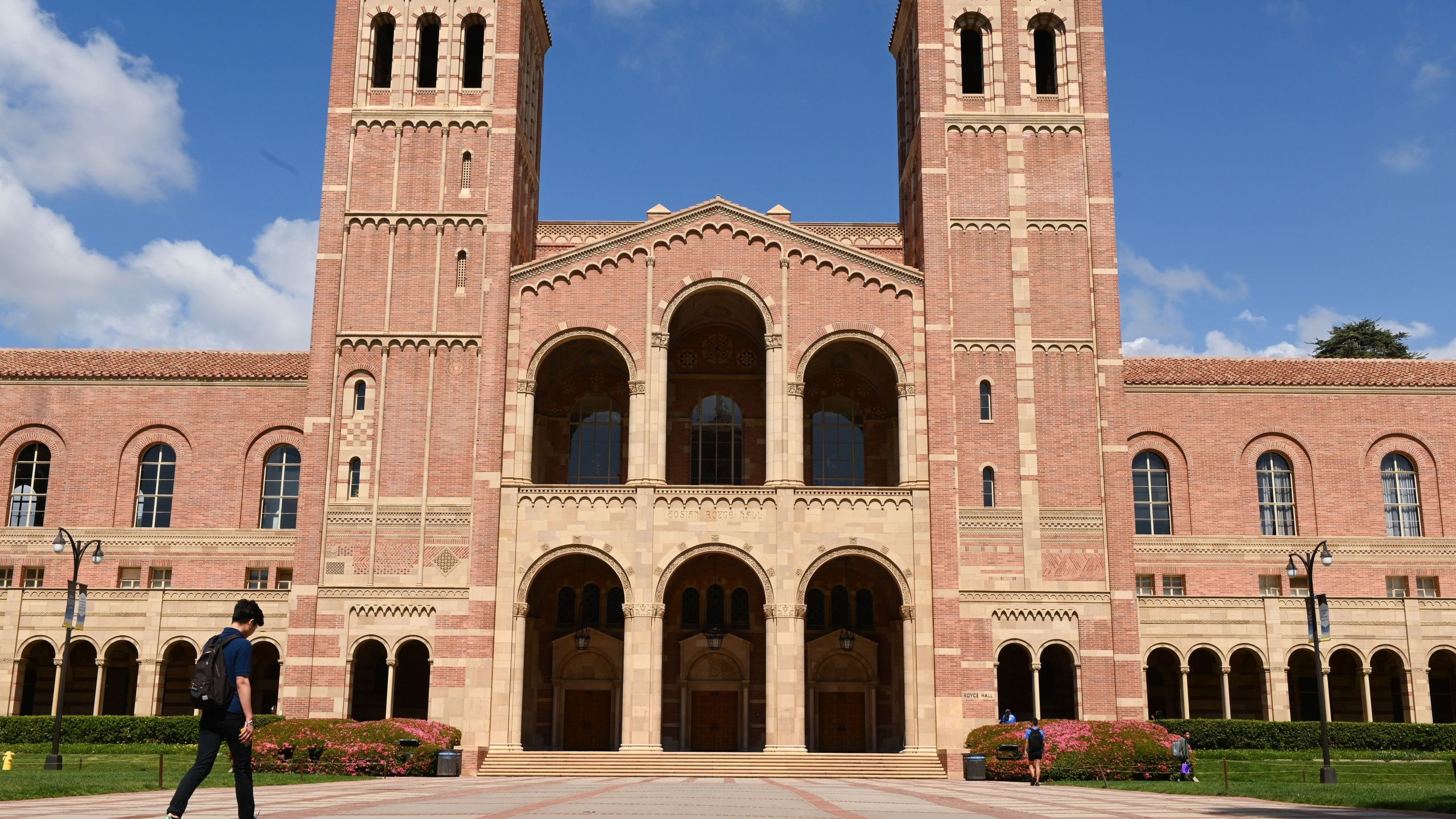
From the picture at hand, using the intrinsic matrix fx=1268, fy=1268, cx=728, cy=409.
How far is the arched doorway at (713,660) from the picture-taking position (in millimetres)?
42531

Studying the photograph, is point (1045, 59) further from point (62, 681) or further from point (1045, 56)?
point (62, 681)

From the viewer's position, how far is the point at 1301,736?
39000 mm

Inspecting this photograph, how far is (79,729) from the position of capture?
38.4m

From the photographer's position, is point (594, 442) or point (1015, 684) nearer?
point (1015, 684)

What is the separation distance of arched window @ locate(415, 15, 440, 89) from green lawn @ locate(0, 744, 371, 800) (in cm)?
2295

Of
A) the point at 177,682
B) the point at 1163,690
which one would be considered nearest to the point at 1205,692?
the point at 1163,690

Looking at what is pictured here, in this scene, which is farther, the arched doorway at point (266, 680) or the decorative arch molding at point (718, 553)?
the arched doorway at point (266, 680)

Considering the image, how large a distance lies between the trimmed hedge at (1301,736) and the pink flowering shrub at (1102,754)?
6.01 meters

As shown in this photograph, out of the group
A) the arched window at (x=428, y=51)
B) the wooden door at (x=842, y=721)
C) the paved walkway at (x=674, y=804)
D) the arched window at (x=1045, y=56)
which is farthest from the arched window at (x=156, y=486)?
the arched window at (x=1045, y=56)

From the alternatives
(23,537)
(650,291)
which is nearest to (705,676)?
(650,291)

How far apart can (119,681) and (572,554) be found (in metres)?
17.8

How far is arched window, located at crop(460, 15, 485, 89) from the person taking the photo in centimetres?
4334

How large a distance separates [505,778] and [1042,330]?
2129 centimetres

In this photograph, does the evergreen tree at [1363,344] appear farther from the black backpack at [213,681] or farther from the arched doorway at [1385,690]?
the black backpack at [213,681]
